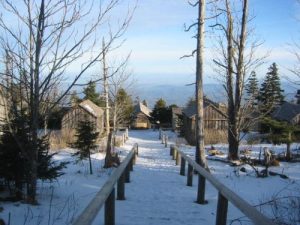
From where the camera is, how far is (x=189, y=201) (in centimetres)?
933

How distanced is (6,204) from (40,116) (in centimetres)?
170

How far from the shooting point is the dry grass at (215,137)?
146 feet

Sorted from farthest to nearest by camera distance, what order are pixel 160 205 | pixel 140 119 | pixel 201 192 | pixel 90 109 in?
pixel 140 119
pixel 90 109
pixel 201 192
pixel 160 205

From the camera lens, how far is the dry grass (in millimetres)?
44625

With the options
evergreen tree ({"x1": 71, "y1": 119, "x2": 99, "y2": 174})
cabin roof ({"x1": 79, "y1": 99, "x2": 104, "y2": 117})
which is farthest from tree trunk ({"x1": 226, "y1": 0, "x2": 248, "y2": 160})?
cabin roof ({"x1": 79, "y1": 99, "x2": 104, "y2": 117})

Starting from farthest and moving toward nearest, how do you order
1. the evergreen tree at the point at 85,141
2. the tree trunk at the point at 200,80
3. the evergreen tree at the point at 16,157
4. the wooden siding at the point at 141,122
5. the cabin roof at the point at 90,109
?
the wooden siding at the point at 141,122
the cabin roof at the point at 90,109
the evergreen tree at the point at 85,141
the tree trunk at the point at 200,80
the evergreen tree at the point at 16,157

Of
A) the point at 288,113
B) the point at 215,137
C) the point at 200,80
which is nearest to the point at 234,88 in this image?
the point at 200,80

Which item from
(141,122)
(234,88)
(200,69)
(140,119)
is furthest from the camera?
(141,122)

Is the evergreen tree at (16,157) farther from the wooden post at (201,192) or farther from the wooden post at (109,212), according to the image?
the wooden post at (201,192)

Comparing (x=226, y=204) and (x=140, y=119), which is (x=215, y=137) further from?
(x=226, y=204)

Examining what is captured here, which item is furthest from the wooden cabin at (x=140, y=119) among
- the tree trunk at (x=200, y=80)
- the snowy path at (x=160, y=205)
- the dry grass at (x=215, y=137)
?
the snowy path at (x=160, y=205)

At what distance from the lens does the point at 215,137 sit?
4547 centimetres

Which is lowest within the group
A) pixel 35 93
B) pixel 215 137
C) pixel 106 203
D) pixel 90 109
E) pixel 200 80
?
pixel 106 203

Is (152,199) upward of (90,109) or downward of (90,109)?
downward
